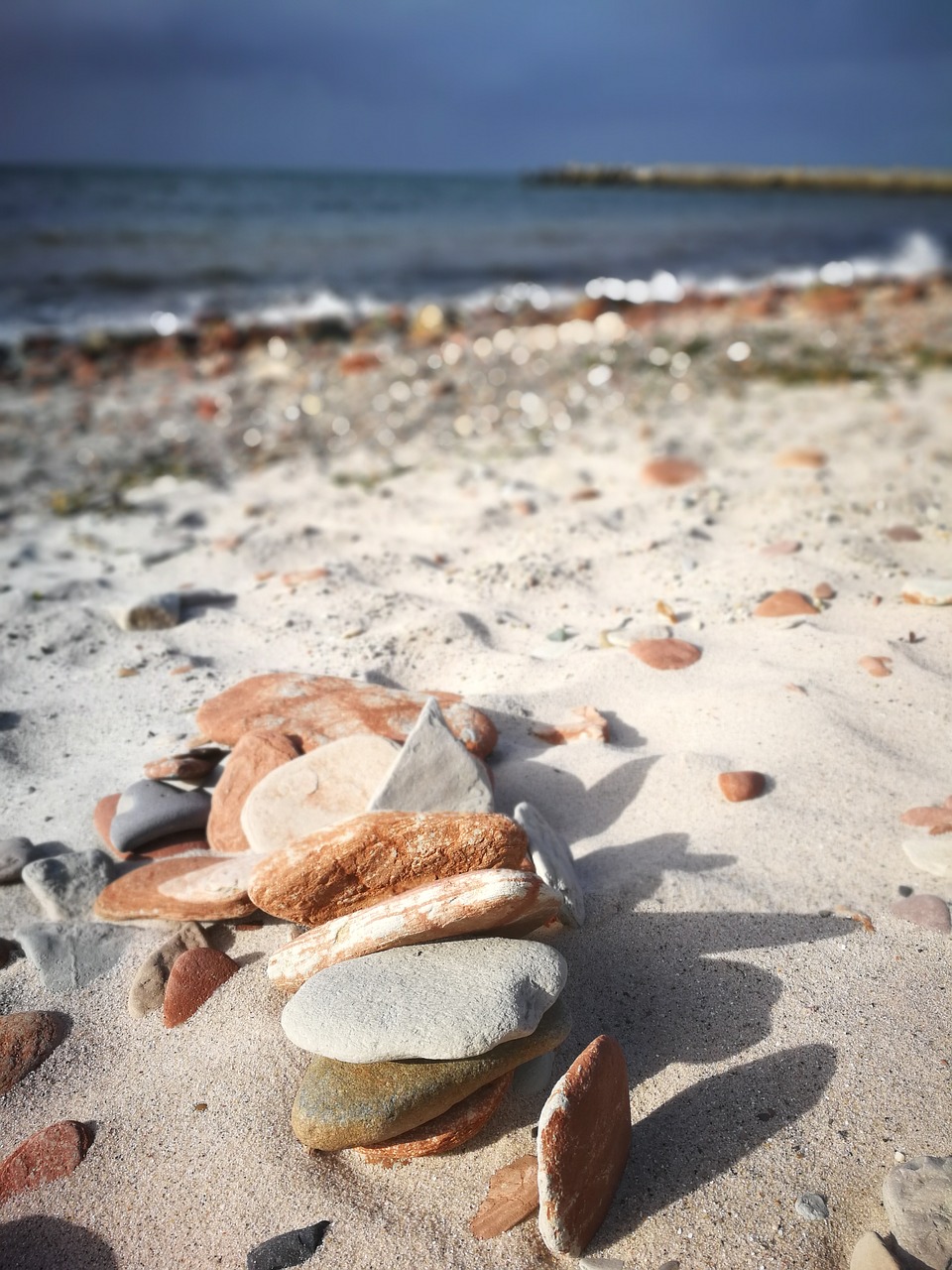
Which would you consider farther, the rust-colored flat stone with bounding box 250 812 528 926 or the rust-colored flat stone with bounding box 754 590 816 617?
the rust-colored flat stone with bounding box 754 590 816 617

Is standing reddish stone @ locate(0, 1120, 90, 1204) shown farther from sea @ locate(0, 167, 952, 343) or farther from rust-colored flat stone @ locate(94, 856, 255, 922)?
sea @ locate(0, 167, 952, 343)

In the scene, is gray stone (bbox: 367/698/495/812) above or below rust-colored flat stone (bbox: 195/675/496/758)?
above

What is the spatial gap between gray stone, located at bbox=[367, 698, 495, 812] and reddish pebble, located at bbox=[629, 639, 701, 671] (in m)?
0.76

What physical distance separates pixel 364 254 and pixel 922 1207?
1359cm

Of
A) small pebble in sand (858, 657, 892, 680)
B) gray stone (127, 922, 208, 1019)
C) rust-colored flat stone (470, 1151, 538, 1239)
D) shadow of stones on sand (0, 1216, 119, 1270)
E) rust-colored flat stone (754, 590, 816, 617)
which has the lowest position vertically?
shadow of stones on sand (0, 1216, 119, 1270)

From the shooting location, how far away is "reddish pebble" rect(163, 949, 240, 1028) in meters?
1.61

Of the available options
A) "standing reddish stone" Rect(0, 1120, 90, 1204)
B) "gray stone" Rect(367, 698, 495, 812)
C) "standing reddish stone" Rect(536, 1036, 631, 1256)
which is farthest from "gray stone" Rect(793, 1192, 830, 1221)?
"standing reddish stone" Rect(0, 1120, 90, 1204)

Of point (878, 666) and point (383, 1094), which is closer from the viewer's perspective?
point (383, 1094)

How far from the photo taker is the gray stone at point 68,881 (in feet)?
6.10

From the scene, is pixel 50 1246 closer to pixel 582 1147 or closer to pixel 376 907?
pixel 376 907

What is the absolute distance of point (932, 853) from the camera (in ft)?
5.85

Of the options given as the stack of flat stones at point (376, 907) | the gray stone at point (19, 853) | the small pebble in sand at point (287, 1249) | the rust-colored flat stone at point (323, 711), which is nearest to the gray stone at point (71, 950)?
the stack of flat stones at point (376, 907)

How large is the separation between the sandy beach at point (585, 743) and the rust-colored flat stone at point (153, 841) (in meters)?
0.04

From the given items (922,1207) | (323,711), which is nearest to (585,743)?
(323,711)
